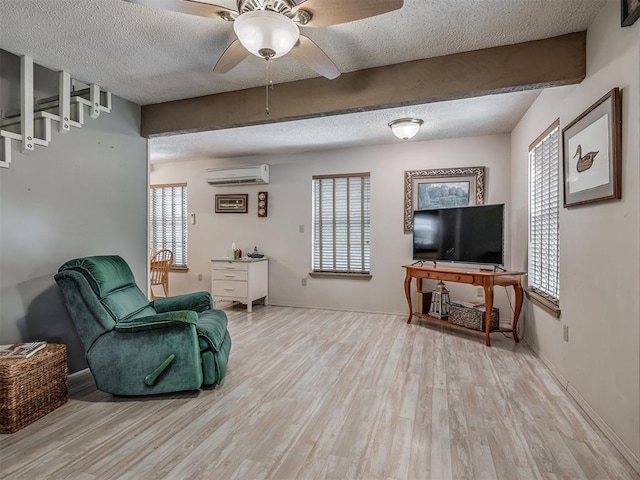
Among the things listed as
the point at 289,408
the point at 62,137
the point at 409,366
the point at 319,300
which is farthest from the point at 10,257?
the point at 319,300

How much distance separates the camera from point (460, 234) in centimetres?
393

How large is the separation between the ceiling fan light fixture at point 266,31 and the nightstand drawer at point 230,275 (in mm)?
3679

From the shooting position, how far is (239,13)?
1707 millimetres

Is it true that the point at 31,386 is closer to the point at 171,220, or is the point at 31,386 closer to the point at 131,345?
the point at 131,345

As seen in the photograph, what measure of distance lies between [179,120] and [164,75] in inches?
23.1

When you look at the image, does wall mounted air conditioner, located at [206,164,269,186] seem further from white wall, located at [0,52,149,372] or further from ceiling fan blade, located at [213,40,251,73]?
ceiling fan blade, located at [213,40,251,73]

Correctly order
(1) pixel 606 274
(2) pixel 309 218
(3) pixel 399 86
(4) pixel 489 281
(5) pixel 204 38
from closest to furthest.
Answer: (1) pixel 606 274
(5) pixel 204 38
(3) pixel 399 86
(4) pixel 489 281
(2) pixel 309 218

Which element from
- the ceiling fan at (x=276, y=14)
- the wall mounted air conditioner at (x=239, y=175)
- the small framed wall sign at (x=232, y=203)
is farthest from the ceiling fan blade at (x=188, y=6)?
the small framed wall sign at (x=232, y=203)

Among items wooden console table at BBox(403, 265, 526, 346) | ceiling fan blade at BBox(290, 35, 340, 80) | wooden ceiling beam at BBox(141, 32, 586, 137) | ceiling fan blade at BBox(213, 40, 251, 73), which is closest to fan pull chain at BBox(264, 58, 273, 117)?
wooden ceiling beam at BBox(141, 32, 586, 137)

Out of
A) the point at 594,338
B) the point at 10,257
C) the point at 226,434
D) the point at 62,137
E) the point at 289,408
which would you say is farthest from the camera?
the point at 62,137

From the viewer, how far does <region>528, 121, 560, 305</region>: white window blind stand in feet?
Answer: 9.12

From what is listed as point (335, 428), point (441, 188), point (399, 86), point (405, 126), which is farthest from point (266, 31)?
point (441, 188)

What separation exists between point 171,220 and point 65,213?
135 inches

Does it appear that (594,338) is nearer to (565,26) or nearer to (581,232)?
(581,232)
